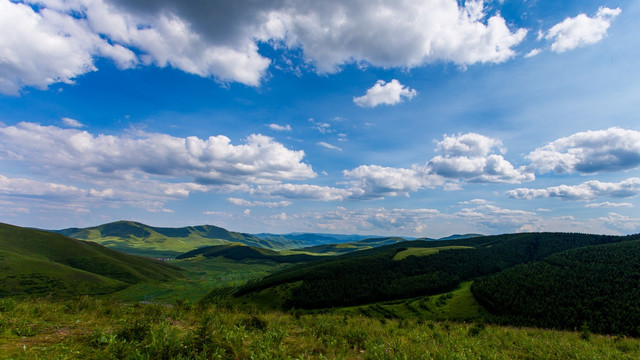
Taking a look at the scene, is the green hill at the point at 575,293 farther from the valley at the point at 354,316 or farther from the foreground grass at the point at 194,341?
the foreground grass at the point at 194,341

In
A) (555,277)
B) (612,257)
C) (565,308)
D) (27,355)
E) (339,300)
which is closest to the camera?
(27,355)

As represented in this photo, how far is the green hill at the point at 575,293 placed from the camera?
102 metres

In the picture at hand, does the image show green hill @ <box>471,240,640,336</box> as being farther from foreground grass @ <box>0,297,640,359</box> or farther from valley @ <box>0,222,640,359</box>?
foreground grass @ <box>0,297,640,359</box>

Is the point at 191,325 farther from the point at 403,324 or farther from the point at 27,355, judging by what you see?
the point at 403,324

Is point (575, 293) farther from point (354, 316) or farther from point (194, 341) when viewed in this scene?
point (194, 341)

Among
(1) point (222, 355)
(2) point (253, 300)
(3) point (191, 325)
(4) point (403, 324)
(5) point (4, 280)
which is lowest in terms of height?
(2) point (253, 300)

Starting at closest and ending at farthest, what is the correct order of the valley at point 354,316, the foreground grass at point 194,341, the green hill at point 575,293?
the foreground grass at point 194,341 → the valley at point 354,316 → the green hill at point 575,293

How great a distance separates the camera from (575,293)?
124 metres

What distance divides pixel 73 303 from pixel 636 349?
1553 inches

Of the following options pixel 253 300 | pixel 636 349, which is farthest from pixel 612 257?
pixel 253 300

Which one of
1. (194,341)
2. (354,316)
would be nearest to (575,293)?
(354,316)

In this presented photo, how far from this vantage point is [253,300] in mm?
180250

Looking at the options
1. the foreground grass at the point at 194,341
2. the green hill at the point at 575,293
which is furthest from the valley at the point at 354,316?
the green hill at the point at 575,293

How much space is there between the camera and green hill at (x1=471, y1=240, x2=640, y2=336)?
334 ft
